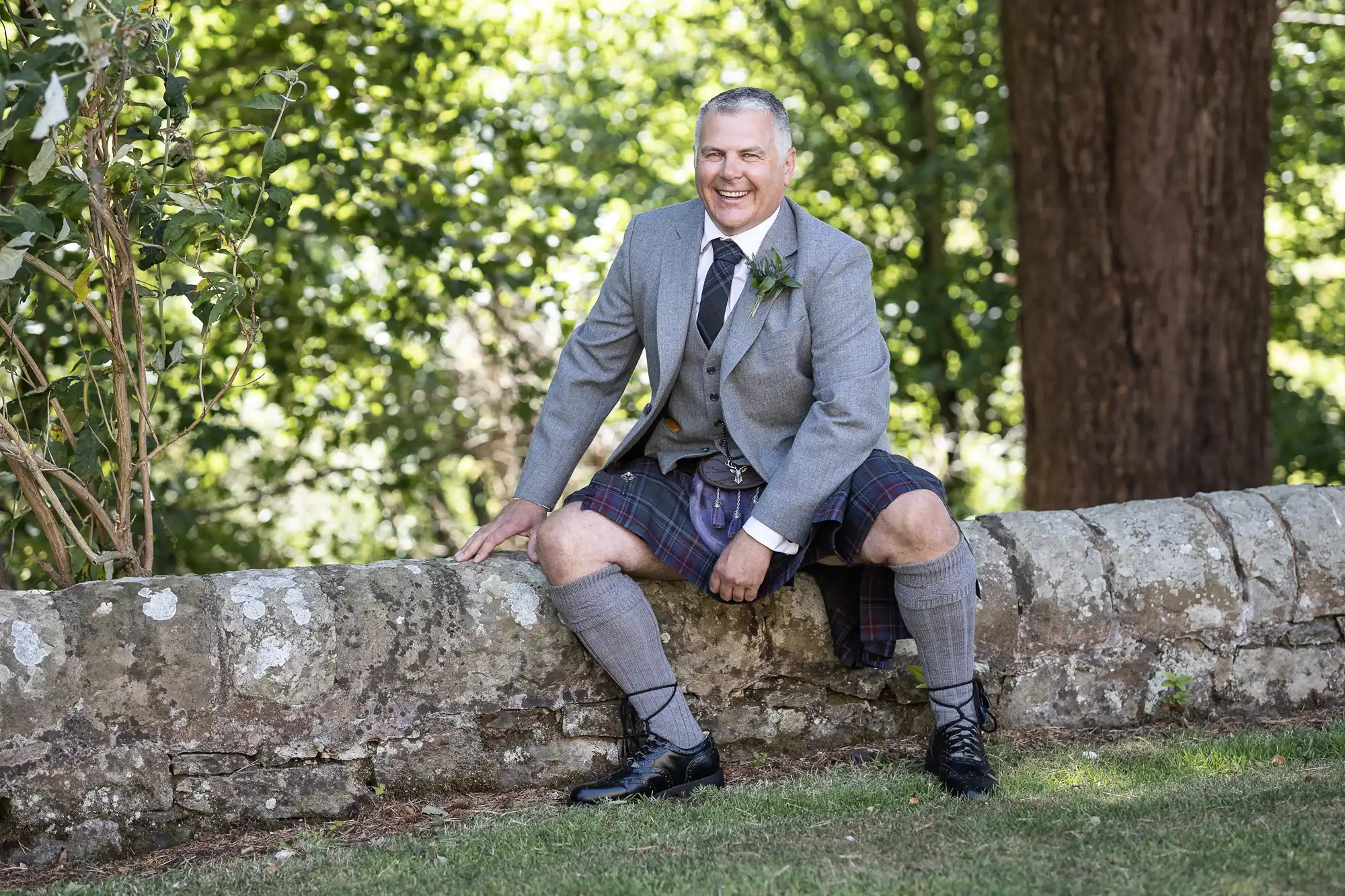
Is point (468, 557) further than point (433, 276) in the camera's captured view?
No

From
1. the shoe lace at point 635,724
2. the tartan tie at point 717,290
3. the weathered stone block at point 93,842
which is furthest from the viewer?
the tartan tie at point 717,290

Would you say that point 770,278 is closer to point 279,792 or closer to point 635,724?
point 635,724

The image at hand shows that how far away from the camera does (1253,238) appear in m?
4.19

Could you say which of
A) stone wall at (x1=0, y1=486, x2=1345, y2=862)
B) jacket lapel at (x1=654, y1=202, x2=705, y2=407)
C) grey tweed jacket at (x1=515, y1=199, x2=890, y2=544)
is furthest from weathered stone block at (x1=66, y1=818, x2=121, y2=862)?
jacket lapel at (x1=654, y1=202, x2=705, y2=407)

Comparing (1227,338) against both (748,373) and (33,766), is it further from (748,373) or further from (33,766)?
(33,766)

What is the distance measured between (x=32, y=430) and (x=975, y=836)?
2145mm

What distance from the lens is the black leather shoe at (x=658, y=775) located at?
8.34ft

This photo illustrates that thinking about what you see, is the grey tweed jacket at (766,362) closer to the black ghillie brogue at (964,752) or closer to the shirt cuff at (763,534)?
the shirt cuff at (763,534)

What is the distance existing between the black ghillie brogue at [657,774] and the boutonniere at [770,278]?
0.84 m

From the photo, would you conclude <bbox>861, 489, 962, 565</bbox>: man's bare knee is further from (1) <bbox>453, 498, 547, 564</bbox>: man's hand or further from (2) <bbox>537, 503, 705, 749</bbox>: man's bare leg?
(1) <bbox>453, 498, 547, 564</bbox>: man's hand

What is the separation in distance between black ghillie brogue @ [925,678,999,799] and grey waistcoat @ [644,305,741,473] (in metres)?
0.71

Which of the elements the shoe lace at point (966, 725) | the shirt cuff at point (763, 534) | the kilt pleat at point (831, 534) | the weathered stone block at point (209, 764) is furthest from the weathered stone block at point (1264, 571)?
the weathered stone block at point (209, 764)

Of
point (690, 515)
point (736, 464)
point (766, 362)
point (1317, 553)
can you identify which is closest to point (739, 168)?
point (766, 362)

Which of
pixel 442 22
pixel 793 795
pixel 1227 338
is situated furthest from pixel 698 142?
pixel 442 22
